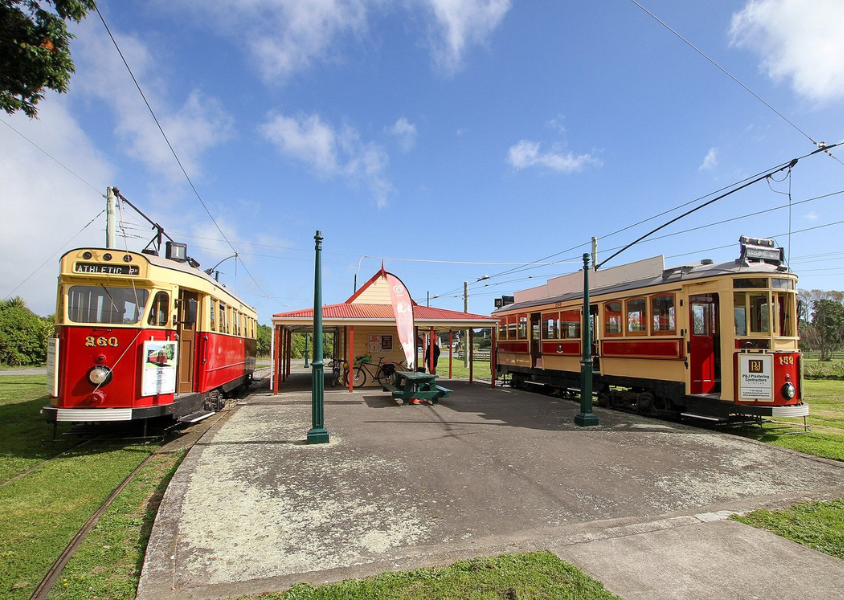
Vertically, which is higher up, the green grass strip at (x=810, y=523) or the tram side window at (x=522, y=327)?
the tram side window at (x=522, y=327)

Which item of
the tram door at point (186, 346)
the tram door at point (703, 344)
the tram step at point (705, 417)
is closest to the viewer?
the tram door at point (186, 346)

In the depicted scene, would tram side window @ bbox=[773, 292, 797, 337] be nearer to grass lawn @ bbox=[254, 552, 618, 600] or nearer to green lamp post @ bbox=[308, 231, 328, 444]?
grass lawn @ bbox=[254, 552, 618, 600]

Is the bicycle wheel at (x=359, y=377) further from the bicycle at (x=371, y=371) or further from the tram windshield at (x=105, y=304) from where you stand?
the tram windshield at (x=105, y=304)

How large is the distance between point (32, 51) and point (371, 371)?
41.4 ft

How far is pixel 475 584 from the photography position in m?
3.31

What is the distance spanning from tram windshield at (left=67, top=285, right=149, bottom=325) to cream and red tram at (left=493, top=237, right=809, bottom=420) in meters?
9.71

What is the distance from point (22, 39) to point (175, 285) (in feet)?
12.7

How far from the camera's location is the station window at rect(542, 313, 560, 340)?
1422cm

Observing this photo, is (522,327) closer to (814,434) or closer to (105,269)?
(814,434)

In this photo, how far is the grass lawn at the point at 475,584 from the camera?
10.4ft

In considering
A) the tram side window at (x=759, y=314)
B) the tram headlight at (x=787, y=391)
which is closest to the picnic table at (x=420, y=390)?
the tram side window at (x=759, y=314)

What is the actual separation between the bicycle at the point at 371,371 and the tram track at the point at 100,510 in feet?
22.9

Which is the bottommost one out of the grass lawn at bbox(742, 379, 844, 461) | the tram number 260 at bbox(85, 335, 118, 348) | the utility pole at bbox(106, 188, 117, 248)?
the grass lawn at bbox(742, 379, 844, 461)

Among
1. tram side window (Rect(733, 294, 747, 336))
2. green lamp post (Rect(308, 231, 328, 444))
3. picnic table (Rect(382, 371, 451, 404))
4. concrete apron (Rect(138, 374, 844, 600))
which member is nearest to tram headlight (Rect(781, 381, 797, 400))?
tram side window (Rect(733, 294, 747, 336))
